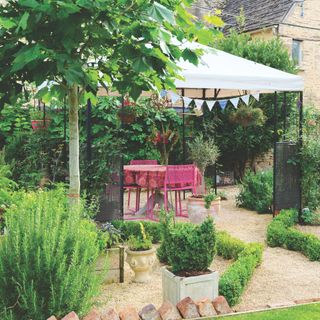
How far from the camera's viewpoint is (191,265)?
4.20 m

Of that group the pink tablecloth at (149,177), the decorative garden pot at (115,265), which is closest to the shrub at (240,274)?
the decorative garden pot at (115,265)

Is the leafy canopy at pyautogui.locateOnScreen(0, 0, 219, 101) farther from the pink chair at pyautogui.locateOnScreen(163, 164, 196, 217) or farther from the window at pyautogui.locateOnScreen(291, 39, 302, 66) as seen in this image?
the window at pyautogui.locateOnScreen(291, 39, 302, 66)

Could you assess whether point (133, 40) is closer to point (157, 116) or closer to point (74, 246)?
point (74, 246)

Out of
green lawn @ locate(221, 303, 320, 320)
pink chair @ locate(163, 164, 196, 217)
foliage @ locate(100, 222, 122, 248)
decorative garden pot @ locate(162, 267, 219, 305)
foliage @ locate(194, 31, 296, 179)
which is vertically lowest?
green lawn @ locate(221, 303, 320, 320)

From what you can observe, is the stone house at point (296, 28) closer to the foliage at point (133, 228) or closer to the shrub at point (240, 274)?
the foliage at point (133, 228)

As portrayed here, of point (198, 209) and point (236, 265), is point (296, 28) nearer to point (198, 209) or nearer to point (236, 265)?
point (198, 209)

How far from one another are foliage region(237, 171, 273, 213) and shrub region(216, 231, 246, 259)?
3.18 metres

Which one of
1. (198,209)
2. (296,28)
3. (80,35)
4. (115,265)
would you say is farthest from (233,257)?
(296,28)

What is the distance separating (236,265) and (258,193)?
4659mm

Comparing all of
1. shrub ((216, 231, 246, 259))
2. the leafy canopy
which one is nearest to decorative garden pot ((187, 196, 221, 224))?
shrub ((216, 231, 246, 259))

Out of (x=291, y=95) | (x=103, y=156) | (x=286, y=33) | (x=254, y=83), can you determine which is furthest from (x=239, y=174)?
(x=103, y=156)

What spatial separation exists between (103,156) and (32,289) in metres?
3.41

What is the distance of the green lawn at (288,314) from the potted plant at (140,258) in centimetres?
135

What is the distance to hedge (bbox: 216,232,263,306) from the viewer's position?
4363 mm
